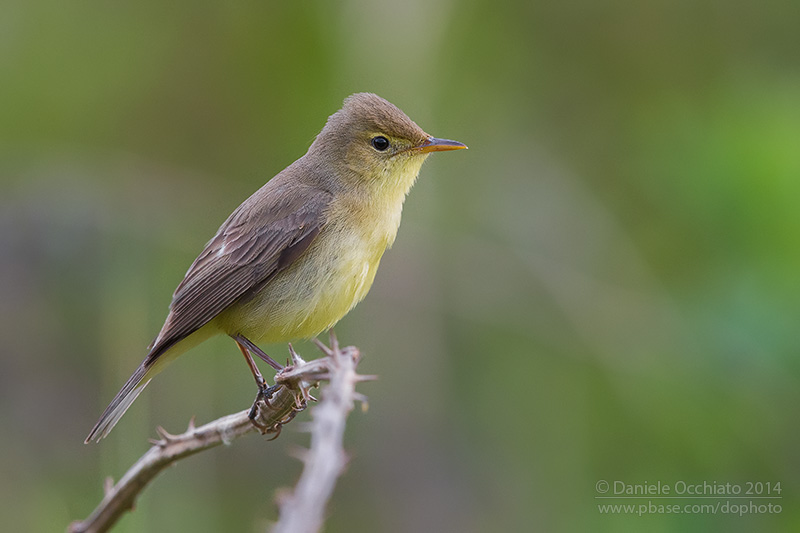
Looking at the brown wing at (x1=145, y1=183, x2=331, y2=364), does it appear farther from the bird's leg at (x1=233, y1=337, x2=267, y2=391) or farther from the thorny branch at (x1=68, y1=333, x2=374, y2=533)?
the thorny branch at (x1=68, y1=333, x2=374, y2=533)

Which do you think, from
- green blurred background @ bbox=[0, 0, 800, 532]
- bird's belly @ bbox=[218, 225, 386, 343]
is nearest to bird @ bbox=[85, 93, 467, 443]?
bird's belly @ bbox=[218, 225, 386, 343]

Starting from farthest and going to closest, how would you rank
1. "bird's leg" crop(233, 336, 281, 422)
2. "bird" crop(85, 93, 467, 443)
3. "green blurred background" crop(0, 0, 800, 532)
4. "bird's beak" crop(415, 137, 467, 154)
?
"green blurred background" crop(0, 0, 800, 532) → "bird's beak" crop(415, 137, 467, 154) → "bird" crop(85, 93, 467, 443) → "bird's leg" crop(233, 336, 281, 422)

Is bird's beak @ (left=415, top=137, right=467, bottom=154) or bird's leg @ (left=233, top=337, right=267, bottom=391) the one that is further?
bird's beak @ (left=415, top=137, right=467, bottom=154)

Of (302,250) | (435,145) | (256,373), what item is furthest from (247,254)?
(435,145)

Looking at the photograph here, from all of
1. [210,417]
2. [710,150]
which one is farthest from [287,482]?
[710,150]

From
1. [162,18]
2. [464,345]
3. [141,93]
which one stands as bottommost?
[464,345]

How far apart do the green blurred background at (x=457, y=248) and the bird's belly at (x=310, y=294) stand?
0.70m

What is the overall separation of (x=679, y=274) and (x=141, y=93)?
13.3 ft

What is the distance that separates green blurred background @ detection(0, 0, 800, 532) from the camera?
17.1 ft

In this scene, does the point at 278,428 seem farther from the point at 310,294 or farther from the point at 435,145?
the point at 435,145

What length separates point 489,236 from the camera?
6.80 m

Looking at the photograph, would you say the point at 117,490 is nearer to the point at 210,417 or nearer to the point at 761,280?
the point at 210,417

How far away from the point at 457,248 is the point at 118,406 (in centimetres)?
299

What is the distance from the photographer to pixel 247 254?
4625 mm
